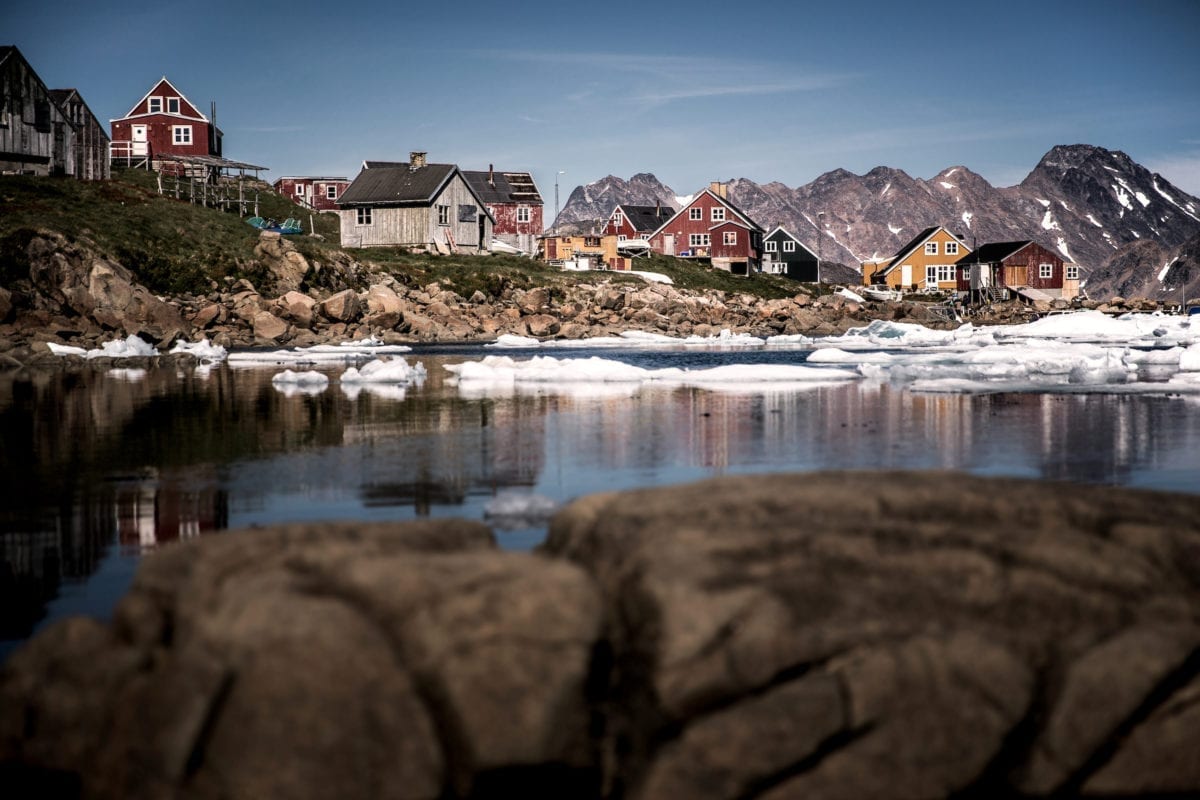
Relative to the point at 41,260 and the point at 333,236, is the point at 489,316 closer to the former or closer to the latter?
the point at 41,260

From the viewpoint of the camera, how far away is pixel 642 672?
3416 millimetres

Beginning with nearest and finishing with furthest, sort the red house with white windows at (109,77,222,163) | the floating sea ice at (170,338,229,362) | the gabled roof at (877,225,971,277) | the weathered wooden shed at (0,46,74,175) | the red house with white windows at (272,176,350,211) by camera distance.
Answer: the floating sea ice at (170,338,229,362) → the weathered wooden shed at (0,46,74,175) → the red house with white windows at (109,77,222,163) → the red house with white windows at (272,176,350,211) → the gabled roof at (877,225,971,277)

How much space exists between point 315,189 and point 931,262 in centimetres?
4853

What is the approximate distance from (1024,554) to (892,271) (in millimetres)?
90322

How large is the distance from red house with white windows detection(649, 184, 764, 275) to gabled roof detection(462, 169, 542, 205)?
9.56m

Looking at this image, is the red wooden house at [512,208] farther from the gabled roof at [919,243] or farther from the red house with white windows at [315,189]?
the gabled roof at [919,243]


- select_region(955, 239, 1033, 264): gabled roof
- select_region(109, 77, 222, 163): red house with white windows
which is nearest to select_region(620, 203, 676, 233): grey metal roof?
select_region(955, 239, 1033, 264): gabled roof

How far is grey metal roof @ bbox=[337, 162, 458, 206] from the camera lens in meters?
61.4

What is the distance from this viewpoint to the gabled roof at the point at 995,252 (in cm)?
8250

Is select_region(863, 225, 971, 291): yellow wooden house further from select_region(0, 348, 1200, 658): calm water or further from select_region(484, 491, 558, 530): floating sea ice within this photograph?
select_region(484, 491, 558, 530): floating sea ice

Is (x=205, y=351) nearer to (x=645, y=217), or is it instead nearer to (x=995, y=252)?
(x=645, y=217)

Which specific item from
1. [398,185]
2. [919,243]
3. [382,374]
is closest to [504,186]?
[398,185]

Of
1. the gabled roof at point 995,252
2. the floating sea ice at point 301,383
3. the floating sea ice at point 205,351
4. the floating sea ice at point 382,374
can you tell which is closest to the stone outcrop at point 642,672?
the floating sea ice at point 301,383

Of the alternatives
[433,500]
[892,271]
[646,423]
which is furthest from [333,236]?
[433,500]
